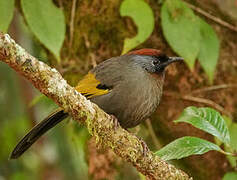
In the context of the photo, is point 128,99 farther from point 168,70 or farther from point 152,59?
point 168,70

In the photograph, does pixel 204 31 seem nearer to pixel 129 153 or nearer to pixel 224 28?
pixel 224 28

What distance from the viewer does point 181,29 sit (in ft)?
12.2

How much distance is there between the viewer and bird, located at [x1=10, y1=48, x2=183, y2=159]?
3.35m

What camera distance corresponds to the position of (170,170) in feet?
9.25

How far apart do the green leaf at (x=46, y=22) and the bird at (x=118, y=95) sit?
35 centimetres

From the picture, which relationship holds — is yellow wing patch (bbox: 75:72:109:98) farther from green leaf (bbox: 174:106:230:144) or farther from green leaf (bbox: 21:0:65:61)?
green leaf (bbox: 174:106:230:144)

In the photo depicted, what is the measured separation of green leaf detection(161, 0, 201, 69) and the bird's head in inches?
4.8

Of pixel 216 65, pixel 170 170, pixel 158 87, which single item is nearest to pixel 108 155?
pixel 158 87

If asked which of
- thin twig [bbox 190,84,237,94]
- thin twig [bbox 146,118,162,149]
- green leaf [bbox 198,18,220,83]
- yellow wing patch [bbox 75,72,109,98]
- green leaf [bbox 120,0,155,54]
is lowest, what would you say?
thin twig [bbox 146,118,162,149]

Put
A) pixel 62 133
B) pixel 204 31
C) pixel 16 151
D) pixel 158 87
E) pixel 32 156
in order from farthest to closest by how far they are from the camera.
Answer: pixel 32 156 < pixel 62 133 < pixel 204 31 < pixel 158 87 < pixel 16 151

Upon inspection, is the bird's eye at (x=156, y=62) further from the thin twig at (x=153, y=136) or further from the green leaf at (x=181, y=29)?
the thin twig at (x=153, y=136)

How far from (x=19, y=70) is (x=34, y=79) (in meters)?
0.09

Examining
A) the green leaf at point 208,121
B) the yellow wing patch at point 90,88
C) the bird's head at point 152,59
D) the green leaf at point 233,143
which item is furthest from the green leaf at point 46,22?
the green leaf at point 233,143

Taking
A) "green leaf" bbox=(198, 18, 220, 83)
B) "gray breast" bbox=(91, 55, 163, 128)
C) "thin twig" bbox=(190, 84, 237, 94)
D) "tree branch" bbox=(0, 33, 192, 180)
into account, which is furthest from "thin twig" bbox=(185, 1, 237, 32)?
"tree branch" bbox=(0, 33, 192, 180)
